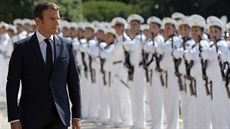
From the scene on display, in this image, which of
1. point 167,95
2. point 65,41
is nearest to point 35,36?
point 65,41

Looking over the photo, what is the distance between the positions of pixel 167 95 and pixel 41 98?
636 centimetres

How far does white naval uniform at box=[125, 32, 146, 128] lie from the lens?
1301 cm

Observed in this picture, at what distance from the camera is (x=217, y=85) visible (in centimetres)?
1071

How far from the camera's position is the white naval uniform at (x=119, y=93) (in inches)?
541

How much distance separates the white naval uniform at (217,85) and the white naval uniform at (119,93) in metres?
3.10

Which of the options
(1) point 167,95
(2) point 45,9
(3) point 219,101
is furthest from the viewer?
(1) point 167,95

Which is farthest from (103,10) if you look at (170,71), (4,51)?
(170,71)

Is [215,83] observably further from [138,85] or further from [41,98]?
[41,98]

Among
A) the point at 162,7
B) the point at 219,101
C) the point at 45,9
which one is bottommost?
the point at 219,101

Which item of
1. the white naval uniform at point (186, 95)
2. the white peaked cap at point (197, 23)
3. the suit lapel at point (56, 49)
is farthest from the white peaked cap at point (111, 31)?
the suit lapel at point (56, 49)

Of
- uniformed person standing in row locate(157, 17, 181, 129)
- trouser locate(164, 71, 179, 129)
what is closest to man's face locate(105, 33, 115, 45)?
uniformed person standing in row locate(157, 17, 181, 129)

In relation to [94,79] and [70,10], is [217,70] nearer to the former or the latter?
[94,79]

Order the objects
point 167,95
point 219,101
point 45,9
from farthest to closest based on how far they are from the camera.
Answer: point 167,95 → point 219,101 → point 45,9

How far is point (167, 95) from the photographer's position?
40.5ft
